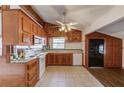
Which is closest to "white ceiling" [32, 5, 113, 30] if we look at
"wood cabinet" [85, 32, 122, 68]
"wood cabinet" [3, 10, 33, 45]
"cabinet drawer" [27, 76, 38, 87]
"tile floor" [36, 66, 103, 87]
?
"wood cabinet" [3, 10, 33, 45]

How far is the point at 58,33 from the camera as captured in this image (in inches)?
453

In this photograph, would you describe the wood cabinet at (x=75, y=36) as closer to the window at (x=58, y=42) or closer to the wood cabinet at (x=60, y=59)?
the window at (x=58, y=42)

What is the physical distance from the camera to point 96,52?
421 inches

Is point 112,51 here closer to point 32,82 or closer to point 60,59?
point 60,59

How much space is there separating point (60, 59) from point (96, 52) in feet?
7.10

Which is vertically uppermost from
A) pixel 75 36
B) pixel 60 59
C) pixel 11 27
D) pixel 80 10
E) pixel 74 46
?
pixel 80 10

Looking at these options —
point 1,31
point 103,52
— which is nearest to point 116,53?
point 103,52

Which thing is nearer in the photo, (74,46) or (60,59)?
(60,59)

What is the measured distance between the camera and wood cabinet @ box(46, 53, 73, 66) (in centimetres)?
1104

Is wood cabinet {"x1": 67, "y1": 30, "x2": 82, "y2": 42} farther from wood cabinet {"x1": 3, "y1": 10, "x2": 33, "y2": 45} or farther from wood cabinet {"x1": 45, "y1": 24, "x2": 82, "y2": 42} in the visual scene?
wood cabinet {"x1": 3, "y1": 10, "x2": 33, "y2": 45}

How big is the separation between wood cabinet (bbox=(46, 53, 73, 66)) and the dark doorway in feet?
4.10

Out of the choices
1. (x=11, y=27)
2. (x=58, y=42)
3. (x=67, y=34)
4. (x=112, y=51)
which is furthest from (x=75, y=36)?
(x=11, y=27)

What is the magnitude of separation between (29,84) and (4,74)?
28.5 inches
